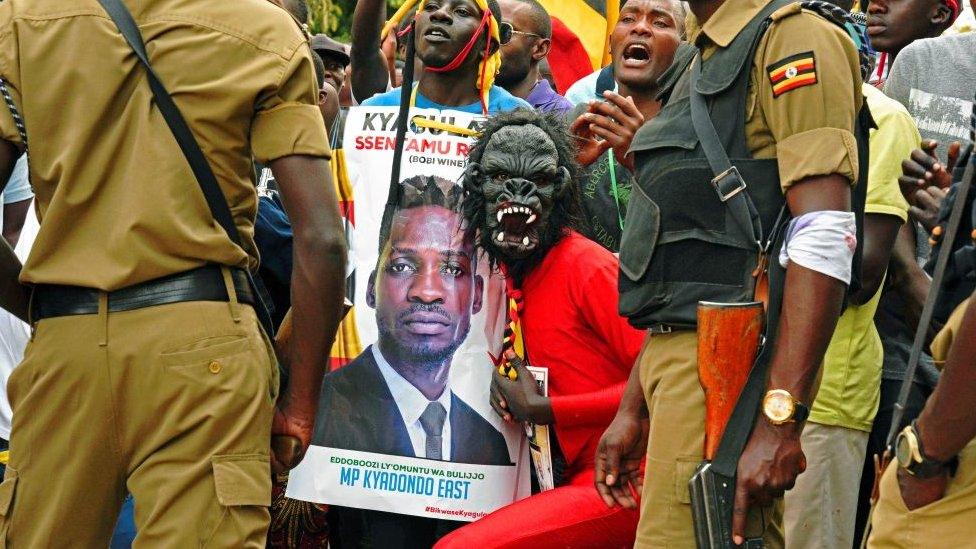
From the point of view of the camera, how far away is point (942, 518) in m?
2.79

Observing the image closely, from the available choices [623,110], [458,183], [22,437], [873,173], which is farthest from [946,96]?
[22,437]

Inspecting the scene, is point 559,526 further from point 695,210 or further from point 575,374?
point 695,210

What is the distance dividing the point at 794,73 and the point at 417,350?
80.0 inches

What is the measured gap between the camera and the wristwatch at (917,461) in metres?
2.76

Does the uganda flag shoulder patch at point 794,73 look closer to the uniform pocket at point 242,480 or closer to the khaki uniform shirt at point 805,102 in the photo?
the khaki uniform shirt at point 805,102

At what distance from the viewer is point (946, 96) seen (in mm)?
5305

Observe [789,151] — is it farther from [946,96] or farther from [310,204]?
[946,96]

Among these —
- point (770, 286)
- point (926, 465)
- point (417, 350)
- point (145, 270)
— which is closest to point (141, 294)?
point (145, 270)

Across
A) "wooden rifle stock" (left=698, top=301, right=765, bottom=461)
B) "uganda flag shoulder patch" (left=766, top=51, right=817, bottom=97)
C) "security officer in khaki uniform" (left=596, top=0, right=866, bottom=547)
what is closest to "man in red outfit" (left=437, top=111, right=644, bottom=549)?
"security officer in khaki uniform" (left=596, top=0, right=866, bottom=547)

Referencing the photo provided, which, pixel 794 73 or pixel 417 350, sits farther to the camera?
pixel 417 350

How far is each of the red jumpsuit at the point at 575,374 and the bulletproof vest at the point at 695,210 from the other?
111 centimetres

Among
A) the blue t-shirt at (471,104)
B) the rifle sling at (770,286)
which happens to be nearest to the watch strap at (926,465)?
the rifle sling at (770,286)

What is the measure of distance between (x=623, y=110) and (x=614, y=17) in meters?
3.77

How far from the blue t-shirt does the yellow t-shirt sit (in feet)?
4.19
